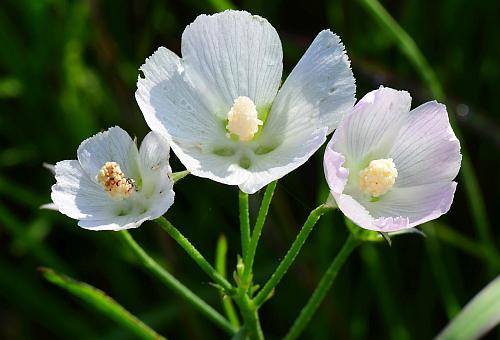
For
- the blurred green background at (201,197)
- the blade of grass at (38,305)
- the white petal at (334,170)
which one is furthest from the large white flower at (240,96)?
the blade of grass at (38,305)

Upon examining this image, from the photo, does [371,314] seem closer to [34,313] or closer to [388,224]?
[34,313]

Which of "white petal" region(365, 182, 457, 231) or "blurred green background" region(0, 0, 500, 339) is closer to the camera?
"white petal" region(365, 182, 457, 231)

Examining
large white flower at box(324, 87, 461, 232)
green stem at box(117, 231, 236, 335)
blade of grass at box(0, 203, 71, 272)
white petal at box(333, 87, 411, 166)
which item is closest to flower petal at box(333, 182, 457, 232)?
large white flower at box(324, 87, 461, 232)

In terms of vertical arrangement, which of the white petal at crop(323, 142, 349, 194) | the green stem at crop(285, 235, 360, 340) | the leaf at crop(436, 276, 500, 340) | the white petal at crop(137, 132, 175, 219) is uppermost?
the white petal at crop(137, 132, 175, 219)

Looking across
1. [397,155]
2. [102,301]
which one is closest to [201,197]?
[102,301]

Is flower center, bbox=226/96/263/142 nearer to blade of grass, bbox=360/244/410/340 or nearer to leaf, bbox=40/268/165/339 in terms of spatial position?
leaf, bbox=40/268/165/339

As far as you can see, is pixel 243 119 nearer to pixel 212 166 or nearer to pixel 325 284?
pixel 212 166

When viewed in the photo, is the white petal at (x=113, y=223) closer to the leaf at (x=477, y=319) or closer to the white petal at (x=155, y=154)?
the white petal at (x=155, y=154)
